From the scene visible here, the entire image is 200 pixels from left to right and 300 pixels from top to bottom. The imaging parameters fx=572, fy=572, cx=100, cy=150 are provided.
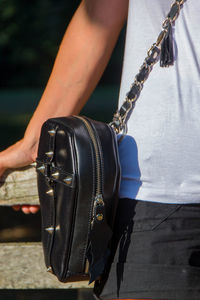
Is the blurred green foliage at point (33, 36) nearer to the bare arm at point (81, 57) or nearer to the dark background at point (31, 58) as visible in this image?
the dark background at point (31, 58)

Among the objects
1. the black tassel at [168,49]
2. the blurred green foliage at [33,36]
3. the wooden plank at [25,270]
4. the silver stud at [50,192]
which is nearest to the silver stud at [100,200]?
the silver stud at [50,192]

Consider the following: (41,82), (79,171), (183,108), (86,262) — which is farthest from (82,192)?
(41,82)

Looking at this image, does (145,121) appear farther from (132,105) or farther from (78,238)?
(78,238)

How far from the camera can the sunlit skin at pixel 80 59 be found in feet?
4.05

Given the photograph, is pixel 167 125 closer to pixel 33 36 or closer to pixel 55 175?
pixel 55 175

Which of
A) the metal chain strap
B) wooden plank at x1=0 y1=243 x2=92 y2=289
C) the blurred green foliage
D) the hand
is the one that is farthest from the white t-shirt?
the blurred green foliage

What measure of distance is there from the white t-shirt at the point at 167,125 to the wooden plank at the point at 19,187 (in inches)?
18.4

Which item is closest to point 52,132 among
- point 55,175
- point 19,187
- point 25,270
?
point 55,175

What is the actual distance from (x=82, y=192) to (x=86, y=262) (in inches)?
5.7

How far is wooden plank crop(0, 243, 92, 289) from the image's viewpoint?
1900 millimetres

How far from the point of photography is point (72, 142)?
1095 mm

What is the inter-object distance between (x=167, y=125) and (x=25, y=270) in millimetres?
1028

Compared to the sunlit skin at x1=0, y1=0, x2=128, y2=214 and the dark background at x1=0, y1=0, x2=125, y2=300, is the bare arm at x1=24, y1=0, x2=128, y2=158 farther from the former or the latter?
the dark background at x1=0, y1=0, x2=125, y2=300

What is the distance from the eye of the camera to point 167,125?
1.09 metres
